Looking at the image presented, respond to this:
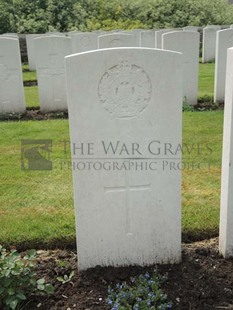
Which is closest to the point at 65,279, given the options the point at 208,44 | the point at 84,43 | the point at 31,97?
the point at 31,97

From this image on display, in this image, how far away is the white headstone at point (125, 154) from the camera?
2.50 metres

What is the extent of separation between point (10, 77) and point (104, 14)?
12.9m

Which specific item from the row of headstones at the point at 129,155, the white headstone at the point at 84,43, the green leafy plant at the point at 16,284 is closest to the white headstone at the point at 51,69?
the white headstone at the point at 84,43

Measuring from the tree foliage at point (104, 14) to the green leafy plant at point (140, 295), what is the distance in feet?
53.6

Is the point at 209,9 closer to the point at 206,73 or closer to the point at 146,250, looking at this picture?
the point at 206,73

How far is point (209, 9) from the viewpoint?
20.3 m

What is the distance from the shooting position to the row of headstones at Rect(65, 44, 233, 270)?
8.21ft

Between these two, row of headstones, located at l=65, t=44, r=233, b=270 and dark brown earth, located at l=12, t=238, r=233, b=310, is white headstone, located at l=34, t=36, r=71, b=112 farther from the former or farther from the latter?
row of headstones, located at l=65, t=44, r=233, b=270

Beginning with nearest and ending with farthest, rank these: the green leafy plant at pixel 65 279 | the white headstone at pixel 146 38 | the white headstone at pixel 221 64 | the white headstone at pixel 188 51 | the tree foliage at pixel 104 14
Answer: the green leafy plant at pixel 65 279
the white headstone at pixel 188 51
the white headstone at pixel 221 64
the white headstone at pixel 146 38
the tree foliage at pixel 104 14

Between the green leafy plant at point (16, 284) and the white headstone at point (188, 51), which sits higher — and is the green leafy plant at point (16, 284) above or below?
below

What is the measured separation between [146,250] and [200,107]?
17.3 feet

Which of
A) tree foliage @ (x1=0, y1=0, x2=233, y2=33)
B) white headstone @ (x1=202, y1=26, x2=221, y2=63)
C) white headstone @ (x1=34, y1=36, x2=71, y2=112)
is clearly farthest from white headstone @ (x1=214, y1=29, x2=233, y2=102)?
tree foliage @ (x1=0, y1=0, x2=233, y2=33)

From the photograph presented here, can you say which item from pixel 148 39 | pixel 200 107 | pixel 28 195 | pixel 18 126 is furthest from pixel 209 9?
pixel 28 195

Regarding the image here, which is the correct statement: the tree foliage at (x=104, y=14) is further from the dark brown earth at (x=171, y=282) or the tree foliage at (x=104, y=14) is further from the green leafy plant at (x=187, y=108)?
the dark brown earth at (x=171, y=282)
